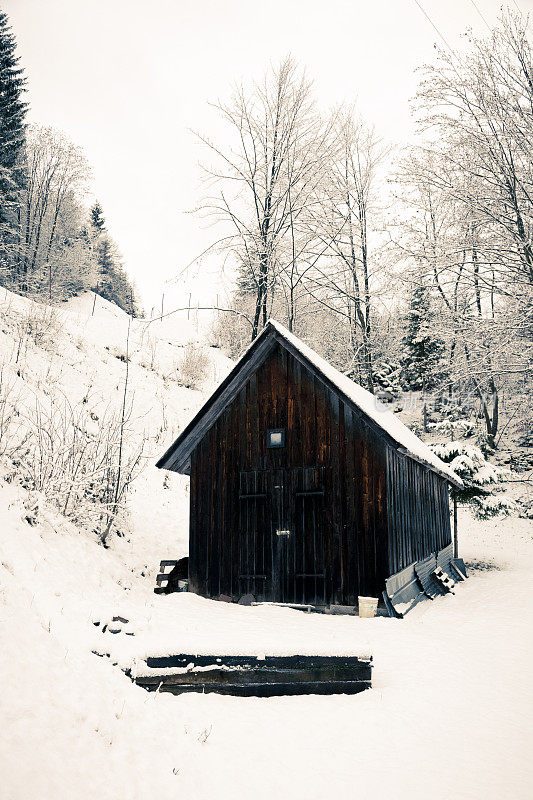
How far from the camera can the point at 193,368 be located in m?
26.7

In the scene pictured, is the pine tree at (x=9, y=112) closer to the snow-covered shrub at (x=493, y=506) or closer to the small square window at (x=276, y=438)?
the small square window at (x=276, y=438)

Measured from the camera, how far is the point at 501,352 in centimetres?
1389

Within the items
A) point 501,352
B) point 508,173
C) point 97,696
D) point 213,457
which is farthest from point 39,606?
point 508,173

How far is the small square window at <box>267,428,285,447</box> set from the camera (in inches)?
453

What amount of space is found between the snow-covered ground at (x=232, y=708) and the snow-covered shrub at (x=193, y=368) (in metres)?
15.6

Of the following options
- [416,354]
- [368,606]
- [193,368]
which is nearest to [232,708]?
[368,606]

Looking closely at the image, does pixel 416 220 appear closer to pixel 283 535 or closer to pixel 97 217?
pixel 283 535

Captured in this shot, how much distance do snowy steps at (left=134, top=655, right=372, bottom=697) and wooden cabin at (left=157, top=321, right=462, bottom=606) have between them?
4.19 meters

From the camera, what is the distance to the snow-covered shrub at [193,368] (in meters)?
26.1

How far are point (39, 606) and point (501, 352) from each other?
12.5 m

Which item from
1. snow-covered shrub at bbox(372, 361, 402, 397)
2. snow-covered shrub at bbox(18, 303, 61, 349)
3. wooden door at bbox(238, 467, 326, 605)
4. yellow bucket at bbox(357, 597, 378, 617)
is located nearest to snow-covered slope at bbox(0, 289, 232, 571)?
snow-covered shrub at bbox(18, 303, 61, 349)

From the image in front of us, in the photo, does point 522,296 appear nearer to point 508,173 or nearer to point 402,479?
point 508,173

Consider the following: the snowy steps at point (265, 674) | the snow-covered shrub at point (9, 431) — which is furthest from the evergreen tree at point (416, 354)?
the snowy steps at point (265, 674)

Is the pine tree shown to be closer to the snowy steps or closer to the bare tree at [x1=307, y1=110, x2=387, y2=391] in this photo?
the bare tree at [x1=307, y1=110, x2=387, y2=391]
